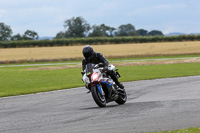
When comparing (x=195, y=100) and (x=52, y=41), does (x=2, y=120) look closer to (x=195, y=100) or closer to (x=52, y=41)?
(x=195, y=100)

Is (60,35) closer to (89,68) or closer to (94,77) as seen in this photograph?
(89,68)

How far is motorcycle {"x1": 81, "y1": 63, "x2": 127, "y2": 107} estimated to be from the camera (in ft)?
35.8

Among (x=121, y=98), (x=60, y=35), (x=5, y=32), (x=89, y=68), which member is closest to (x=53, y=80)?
(x=121, y=98)

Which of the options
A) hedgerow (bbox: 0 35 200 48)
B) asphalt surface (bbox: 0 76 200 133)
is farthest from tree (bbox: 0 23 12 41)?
asphalt surface (bbox: 0 76 200 133)

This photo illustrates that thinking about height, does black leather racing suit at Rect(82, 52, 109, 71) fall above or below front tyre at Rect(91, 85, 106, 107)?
above

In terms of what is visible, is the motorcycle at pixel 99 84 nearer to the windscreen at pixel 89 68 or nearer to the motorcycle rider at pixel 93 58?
the windscreen at pixel 89 68

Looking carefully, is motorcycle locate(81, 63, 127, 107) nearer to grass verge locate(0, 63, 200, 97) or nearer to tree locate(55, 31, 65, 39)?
grass verge locate(0, 63, 200, 97)

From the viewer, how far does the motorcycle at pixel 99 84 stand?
430 inches

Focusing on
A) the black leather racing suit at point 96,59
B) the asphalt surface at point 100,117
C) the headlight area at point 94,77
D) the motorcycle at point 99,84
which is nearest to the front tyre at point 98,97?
the motorcycle at point 99,84

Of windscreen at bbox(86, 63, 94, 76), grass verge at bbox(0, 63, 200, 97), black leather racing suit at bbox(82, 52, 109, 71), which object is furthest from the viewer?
grass verge at bbox(0, 63, 200, 97)

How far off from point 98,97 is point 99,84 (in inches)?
14.0

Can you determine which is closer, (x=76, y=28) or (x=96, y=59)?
(x=96, y=59)

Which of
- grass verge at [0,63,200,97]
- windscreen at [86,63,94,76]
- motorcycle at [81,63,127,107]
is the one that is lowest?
grass verge at [0,63,200,97]

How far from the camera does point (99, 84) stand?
11062 millimetres
